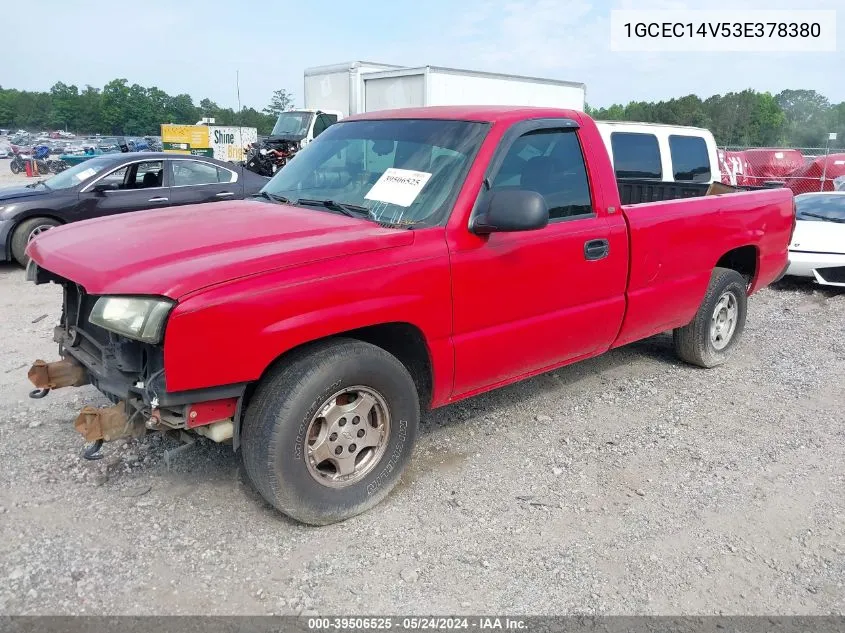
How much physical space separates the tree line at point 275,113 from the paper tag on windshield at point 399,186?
1027 inches

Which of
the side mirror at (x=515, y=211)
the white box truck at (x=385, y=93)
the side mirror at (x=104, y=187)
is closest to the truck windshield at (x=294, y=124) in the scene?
the white box truck at (x=385, y=93)

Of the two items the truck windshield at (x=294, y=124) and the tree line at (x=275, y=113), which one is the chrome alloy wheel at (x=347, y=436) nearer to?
the truck windshield at (x=294, y=124)

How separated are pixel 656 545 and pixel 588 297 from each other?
1476 mm

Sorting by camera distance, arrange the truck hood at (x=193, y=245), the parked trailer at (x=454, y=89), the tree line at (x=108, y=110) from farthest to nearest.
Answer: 1. the tree line at (x=108, y=110)
2. the parked trailer at (x=454, y=89)
3. the truck hood at (x=193, y=245)

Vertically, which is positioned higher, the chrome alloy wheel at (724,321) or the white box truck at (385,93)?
the white box truck at (385,93)

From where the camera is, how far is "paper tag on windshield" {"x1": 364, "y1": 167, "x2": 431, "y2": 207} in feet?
11.3

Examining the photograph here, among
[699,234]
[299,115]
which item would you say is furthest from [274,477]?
[299,115]

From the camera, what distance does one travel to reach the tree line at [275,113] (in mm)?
44938

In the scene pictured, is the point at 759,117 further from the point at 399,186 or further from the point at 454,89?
the point at 399,186

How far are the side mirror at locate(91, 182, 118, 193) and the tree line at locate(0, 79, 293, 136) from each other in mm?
85871

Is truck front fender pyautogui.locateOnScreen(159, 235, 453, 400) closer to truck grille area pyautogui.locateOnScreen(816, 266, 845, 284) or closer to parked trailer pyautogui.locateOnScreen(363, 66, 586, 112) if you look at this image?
truck grille area pyautogui.locateOnScreen(816, 266, 845, 284)

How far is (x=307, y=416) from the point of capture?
115 inches

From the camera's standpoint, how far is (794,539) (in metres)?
3.20

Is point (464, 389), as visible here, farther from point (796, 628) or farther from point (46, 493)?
point (46, 493)
